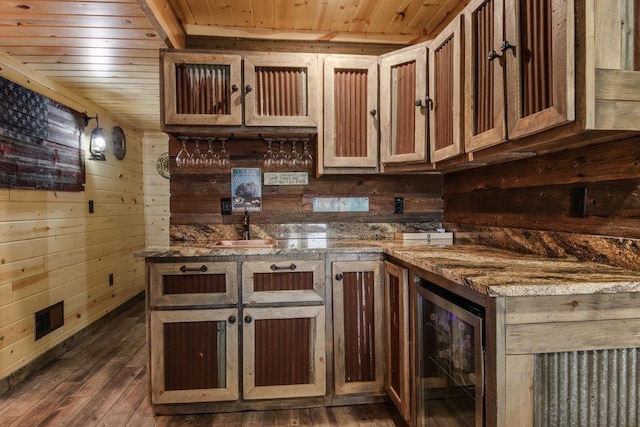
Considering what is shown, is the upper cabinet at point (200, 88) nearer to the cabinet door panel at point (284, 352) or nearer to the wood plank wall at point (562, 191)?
the cabinet door panel at point (284, 352)

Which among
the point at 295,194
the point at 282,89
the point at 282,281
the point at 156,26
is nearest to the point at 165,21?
the point at 156,26

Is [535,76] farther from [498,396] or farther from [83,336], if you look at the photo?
Result: [83,336]

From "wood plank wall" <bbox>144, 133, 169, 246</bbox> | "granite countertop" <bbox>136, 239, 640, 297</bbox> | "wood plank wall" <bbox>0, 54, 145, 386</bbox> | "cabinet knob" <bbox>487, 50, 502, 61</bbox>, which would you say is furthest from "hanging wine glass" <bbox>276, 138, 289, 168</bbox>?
"wood plank wall" <bbox>144, 133, 169, 246</bbox>

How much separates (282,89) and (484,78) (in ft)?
3.99

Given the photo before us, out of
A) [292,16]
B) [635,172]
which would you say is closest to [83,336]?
[292,16]

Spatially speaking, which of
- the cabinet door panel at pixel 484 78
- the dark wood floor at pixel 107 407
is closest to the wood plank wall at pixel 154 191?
the dark wood floor at pixel 107 407

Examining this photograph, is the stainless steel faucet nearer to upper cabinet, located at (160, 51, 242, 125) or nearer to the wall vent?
upper cabinet, located at (160, 51, 242, 125)

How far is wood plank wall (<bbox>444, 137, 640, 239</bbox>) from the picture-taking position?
4.68 ft

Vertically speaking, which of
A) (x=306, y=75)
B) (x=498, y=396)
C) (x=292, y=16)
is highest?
(x=292, y=16)

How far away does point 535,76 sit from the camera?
4.60 feet

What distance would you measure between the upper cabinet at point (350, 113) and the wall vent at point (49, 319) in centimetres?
240

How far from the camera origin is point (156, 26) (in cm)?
219

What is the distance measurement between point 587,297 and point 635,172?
1.84ft

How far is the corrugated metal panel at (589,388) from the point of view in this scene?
3.82ft
